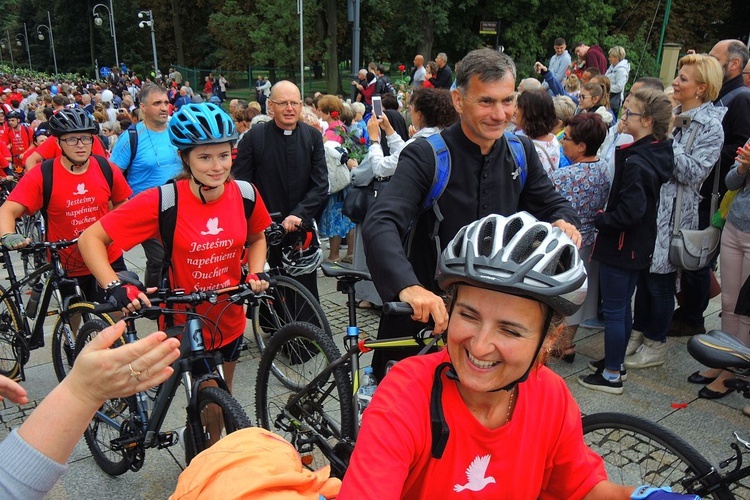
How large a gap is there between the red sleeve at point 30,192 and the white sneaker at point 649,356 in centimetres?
481

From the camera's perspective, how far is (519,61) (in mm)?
29734

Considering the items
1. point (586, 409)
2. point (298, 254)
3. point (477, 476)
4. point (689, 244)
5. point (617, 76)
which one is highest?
point (617, 76)

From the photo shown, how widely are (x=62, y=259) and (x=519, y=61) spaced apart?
2864cm

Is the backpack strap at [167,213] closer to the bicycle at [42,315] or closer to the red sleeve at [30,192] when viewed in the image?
the bicycle at [42,315]

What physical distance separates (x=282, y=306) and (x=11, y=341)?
7.47 feet

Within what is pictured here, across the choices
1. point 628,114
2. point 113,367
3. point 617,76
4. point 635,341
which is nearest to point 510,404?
point 113,367

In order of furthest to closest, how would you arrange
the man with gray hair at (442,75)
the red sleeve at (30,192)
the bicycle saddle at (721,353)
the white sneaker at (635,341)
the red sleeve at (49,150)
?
1. the man with gray hair at (442,75)
2. the red sleeve at (49,150)
3. the white sneaker at (635,341)
4. the red sleeve at (30,192)
5. the bicycle saddle at (721,353)

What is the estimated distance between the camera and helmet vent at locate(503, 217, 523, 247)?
5.51ft

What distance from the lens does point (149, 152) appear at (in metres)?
5.44

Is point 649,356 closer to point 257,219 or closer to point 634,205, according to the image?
point 634,205

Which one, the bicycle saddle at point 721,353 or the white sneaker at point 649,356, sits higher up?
the bicycle saddle at point 721,353

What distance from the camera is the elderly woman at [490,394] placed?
1.53 metres

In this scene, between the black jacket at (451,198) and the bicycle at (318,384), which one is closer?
the black jacket at (451,198)

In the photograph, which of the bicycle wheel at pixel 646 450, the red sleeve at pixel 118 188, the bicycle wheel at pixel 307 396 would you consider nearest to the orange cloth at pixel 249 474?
the bicycle wheel at pixel 646 450
